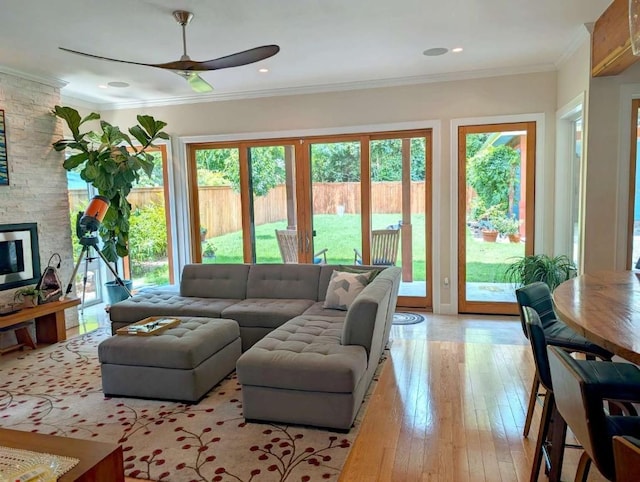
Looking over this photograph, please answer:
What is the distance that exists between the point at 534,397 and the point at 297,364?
4.53 feet

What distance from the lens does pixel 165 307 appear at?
4238 mm

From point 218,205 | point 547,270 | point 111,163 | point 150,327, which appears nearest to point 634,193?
point 547,270

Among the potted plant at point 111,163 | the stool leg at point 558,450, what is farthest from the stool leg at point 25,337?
the stool leg at point 558,450

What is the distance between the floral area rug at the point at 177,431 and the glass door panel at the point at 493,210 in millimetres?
3210

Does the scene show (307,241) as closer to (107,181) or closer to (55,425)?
(107,181)

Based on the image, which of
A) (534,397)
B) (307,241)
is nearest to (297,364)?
(534,397)

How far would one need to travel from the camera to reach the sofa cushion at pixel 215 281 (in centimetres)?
468

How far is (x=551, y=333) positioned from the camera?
231cm

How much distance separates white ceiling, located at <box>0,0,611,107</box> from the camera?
10.7 ft

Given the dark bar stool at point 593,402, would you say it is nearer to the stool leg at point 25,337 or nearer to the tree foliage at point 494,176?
the tree foliage at point 494,176

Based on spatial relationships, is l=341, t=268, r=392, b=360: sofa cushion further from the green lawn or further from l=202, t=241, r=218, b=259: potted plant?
l=202, t=241, r=218, b=259: potted plant

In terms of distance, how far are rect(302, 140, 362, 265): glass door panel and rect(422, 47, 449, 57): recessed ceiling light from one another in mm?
1482

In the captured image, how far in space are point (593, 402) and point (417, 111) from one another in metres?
4.56

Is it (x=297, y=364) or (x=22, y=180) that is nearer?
(x=297, y=364)
